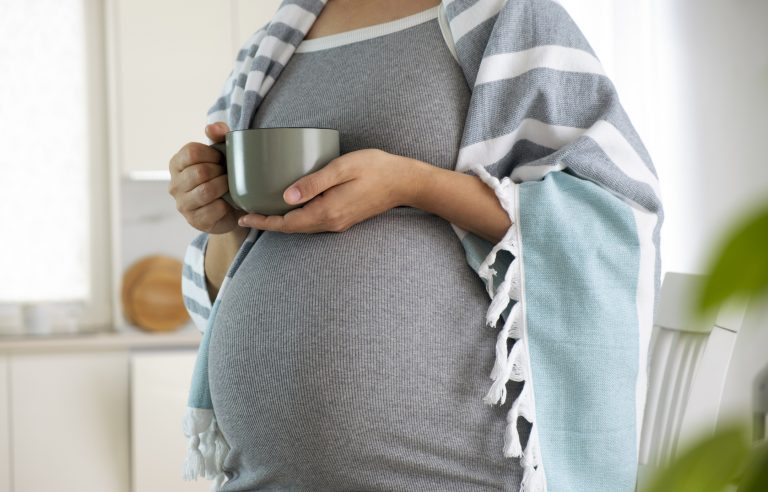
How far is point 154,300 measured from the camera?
310 centimetres

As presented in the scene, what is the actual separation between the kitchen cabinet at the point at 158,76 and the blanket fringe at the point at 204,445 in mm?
2164

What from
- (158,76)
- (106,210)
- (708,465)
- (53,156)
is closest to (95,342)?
(106,210)

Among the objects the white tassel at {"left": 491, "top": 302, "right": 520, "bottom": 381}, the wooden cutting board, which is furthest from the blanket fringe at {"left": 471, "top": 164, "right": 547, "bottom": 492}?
the wooden cutting board

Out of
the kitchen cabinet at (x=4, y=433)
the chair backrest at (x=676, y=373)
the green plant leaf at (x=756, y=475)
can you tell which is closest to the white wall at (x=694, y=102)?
the chair backrest at (x=676, y=373)

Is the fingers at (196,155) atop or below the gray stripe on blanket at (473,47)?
below

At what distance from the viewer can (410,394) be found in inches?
29.4

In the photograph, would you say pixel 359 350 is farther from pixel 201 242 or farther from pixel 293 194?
pixel 201 242

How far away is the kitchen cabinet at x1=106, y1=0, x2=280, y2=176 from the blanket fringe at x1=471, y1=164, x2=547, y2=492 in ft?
7.74

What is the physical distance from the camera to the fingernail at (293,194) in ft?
2.44

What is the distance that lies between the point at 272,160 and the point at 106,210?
260cm

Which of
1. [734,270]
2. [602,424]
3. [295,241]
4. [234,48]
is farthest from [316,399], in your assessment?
[234,48]

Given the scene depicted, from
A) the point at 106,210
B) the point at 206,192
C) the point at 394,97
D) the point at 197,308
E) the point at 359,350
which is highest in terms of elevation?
the point at 394,97

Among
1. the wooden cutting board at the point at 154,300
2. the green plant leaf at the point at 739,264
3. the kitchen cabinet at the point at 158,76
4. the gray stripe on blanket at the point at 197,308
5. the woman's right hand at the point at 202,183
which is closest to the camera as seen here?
the green plant leaf at the point at 739,264

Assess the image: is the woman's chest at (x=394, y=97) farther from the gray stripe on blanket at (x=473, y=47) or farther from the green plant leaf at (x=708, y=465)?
the green plant leaf at (x=708, y=465)
